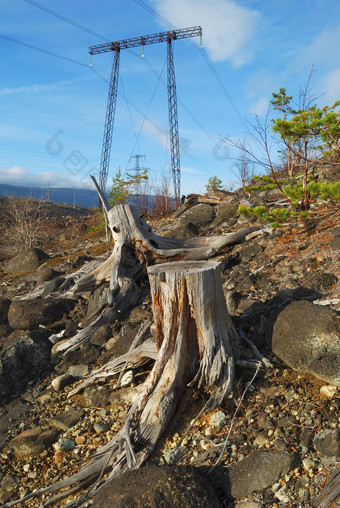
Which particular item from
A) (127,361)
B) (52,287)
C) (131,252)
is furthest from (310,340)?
(52,287)

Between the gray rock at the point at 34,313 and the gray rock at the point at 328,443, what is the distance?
14.6 ft

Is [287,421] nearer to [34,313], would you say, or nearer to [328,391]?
[328,391]

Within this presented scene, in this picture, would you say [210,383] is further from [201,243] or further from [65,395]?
[201,243]

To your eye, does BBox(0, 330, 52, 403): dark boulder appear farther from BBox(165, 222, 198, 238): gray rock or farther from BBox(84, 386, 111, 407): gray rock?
BBox(165, 222, 198, 238): gray rock

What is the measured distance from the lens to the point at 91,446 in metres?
3.89

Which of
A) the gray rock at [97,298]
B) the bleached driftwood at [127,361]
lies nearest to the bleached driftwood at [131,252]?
the gray rock at [97,298]

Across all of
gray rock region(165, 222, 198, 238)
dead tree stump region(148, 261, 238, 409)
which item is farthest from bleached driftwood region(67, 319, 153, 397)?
gray rock region(165, 222, 198, 238)

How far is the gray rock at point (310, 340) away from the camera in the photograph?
142 inches

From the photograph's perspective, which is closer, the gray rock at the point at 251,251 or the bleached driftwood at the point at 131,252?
the gray rock at the point at 251,251

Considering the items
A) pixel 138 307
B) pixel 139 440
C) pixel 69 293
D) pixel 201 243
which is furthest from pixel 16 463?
pixel 201 243

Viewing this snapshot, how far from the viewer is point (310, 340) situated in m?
3.74

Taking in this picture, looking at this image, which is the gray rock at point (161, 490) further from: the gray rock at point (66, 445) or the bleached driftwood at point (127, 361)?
the bleached driftwood at point (127, 361)

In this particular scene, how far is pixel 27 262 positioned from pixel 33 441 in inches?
289

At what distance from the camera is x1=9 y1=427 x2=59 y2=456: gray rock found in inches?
160
